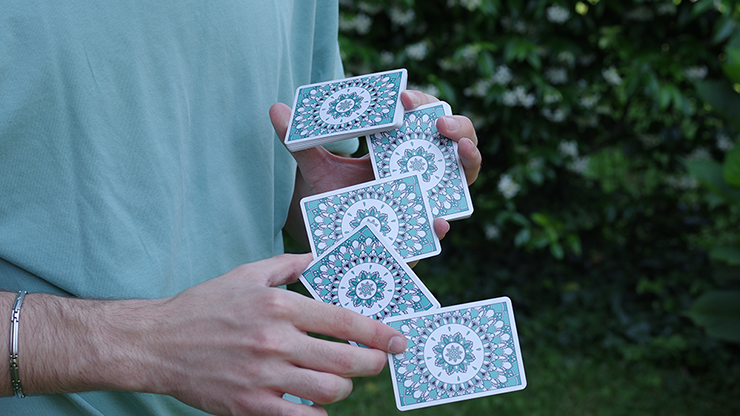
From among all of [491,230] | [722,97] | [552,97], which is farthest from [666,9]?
[491,230]

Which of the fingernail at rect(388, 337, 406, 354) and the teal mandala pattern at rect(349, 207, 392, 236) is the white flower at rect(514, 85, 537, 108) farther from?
the fingernail at rect(388, 337, 406, 354)

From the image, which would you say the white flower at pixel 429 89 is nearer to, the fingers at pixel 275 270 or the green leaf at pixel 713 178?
the green leaf at pixel 713 178

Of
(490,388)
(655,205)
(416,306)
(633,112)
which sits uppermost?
(416,306)

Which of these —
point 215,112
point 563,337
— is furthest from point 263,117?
point 563,337

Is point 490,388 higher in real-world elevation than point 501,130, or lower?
higher

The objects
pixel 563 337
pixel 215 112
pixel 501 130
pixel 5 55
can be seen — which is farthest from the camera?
pixel 563 337

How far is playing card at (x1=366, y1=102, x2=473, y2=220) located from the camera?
1096mm

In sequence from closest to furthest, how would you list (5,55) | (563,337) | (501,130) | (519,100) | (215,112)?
(5,55) < (215,112) < (519,100) < (501,130) < (563,337)

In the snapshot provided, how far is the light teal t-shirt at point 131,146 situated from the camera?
728 millimetres

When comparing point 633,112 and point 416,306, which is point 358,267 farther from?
point 633,112

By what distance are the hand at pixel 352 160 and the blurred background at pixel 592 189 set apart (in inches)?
55.7

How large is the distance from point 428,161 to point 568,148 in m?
2.01

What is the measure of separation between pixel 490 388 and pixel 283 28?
768mm

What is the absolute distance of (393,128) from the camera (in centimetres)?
106
